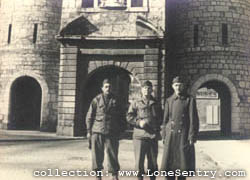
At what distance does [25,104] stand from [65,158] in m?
9.20

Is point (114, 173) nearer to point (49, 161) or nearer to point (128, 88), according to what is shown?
point (49, 161)

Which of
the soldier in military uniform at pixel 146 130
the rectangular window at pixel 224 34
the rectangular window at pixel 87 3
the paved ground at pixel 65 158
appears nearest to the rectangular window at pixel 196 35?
the rectangular window at pixel 224 34

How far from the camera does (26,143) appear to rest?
32.6 feet

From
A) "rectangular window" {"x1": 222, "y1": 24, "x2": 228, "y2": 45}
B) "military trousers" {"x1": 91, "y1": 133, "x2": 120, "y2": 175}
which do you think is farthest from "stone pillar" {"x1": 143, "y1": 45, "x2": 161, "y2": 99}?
"military trousers" {"x1": 91, "y1": 133, "x2": 120, "y2": 175}

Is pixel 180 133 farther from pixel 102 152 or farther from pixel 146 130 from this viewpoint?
pixel 102 152

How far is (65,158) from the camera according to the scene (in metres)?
7.35

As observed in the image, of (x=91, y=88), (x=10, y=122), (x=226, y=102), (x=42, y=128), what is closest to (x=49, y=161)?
(x=91, y=88)

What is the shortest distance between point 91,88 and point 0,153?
17.3ft

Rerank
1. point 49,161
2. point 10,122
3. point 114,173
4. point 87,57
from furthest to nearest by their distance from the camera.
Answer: point 10,122 → point 87,57 → point 49,161 → point 114,173

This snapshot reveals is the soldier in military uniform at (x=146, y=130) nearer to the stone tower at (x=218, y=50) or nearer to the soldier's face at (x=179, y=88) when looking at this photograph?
the soldier's face at (x=179, y=88)

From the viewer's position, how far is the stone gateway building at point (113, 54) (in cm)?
1157

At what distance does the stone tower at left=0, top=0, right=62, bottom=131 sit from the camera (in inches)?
565

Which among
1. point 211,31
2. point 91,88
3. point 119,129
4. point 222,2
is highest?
point 222,2

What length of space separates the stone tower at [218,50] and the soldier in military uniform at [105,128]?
8.71 metres
